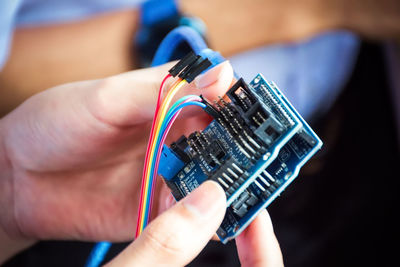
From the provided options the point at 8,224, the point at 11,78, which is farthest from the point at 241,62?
the point at 8,224

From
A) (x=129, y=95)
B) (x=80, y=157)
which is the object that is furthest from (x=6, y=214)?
(x=129, y=95)

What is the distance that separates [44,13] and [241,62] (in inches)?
28.7

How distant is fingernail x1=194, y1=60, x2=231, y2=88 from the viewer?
780mm

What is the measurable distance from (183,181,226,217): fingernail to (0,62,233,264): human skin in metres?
0.29

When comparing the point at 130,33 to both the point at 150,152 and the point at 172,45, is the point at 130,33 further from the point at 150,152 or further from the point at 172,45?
→ the point at 150,152

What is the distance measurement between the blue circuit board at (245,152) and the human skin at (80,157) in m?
0.17

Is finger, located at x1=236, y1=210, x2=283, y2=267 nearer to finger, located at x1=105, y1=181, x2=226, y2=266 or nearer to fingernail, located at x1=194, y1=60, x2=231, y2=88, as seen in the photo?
finger, located at x1=105, y1=181, x2=226, y2=266

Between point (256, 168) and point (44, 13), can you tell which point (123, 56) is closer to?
point (44, 13)

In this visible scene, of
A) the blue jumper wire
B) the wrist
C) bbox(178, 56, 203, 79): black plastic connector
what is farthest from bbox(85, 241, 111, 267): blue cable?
bbox(178, 56, 203, 79): black plastic connector

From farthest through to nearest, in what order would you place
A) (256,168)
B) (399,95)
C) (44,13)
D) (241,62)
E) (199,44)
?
(399,95), (241,62), (44,13), (199,44), (256,168)

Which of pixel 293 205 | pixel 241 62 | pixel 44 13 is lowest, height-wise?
pixel 293 205

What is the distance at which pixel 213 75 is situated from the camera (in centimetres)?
79

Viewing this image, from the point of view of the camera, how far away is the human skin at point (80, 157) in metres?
0.87

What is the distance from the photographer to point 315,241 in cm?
148
